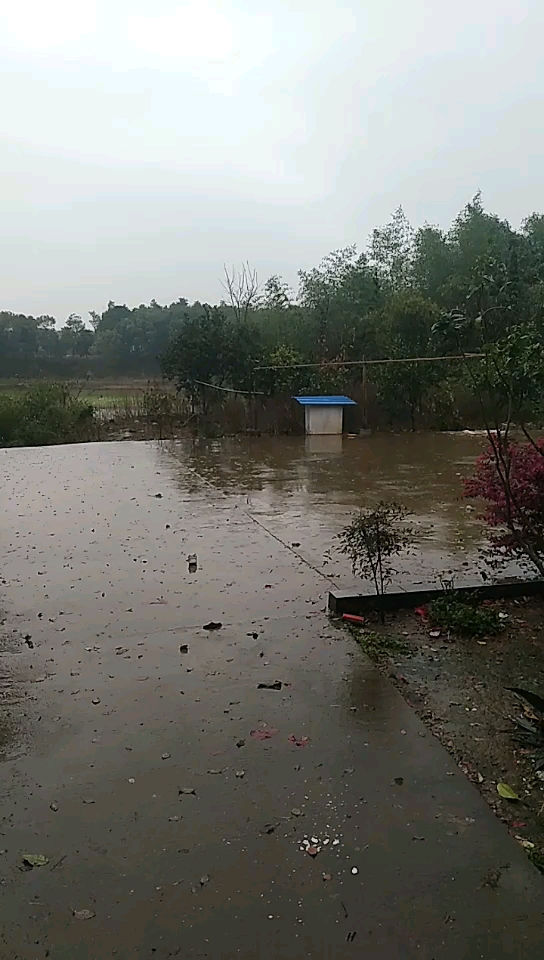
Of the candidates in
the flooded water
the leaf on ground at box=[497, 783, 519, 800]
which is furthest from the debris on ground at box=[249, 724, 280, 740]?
the flooded water

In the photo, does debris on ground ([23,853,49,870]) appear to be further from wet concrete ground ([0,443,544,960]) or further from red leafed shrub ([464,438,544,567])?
red leafed shrub ([464,438,544,567])

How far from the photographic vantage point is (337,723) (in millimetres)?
2533

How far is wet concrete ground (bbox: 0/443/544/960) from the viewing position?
62.9 inches

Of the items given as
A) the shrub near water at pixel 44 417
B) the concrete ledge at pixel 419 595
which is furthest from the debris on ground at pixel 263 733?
the shrub near water at pixel 44 417

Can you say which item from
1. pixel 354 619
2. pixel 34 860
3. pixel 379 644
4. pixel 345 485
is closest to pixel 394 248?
pixel 345 485

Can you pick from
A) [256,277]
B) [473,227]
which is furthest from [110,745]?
[473,227]

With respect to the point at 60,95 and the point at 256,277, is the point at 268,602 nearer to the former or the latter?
the point at 60,95

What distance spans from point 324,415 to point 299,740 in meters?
10.1

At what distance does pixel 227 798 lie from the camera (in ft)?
6.86

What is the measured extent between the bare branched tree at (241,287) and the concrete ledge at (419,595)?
13.9 meters

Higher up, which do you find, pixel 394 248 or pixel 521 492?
pixel 394 248

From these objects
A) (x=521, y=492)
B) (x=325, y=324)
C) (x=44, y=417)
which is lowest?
(x=44, y=417)

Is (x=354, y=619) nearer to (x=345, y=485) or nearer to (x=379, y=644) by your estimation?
(x=379, y=644)

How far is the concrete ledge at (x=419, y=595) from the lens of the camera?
362 centimetres
